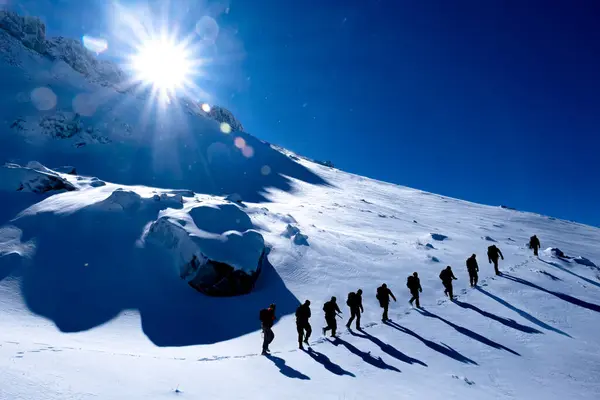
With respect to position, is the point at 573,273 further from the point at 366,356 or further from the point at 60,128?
the point at 60,128

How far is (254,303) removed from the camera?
55.2 ft

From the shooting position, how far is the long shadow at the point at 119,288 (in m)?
14.4

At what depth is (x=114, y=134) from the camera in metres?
53.7

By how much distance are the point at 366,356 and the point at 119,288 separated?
39.5 feet

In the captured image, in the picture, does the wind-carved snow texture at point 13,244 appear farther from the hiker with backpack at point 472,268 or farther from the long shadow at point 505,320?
the hiker with backpack at point 472,268

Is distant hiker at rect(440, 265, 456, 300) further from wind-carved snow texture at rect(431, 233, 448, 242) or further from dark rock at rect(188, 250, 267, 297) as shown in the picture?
wind-carved snow texture at rect(431, 233, 448, 242)

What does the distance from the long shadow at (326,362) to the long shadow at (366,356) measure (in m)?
1.00

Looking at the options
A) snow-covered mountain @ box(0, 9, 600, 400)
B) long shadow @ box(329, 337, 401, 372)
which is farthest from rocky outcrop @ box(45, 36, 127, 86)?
long shadow @ box(329, 337, 401, 372)

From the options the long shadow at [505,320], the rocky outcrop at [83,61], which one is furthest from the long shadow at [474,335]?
the rocky outcrop at [83,61]

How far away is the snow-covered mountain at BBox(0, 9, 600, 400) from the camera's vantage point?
8.35 metres

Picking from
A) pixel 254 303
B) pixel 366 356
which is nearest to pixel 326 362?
pixel 366 356

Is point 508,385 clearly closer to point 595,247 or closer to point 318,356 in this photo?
point 318,356

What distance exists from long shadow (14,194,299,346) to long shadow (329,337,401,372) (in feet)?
13.5

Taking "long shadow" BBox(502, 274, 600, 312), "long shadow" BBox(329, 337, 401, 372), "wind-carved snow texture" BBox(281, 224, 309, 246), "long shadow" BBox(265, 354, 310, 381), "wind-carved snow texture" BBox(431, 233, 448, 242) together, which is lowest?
"long shadow" BBox(265, 354, 310, 381)
